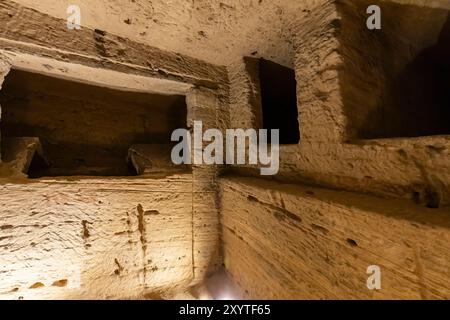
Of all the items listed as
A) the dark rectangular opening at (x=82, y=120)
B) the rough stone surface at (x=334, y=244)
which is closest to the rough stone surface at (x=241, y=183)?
the rough stone surface at (x=334, y=244)

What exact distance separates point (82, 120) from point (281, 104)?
3434 mm

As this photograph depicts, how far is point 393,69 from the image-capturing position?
7.34ft

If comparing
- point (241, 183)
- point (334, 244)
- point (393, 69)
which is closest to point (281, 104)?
point (393, 69)

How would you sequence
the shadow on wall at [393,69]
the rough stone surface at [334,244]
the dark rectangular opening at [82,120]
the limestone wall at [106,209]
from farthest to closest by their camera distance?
the dark rectangular opening at [82,120] → the limestone wall at [106,209] → the shadow on wall at [393,69] → the rough stone surface at [334,244]

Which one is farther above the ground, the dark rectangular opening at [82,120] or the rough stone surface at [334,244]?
the dark rectangular opening at [82,120]

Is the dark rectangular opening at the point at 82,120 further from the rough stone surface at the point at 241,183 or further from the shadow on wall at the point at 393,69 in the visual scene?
the shadow on wall at the point at 393,69

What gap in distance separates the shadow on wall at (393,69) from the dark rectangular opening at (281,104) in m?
1.48

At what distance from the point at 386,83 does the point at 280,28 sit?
1169 millimetres

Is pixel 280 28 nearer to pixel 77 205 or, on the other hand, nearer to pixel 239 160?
pixel 239 160

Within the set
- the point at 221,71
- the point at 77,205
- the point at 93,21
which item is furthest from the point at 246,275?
the point at 93,21

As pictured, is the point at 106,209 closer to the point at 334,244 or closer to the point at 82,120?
the point at 82,120

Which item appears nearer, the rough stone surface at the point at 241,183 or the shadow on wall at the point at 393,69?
the rough stone surface at the point at 241,183

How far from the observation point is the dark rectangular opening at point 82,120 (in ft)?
9.52

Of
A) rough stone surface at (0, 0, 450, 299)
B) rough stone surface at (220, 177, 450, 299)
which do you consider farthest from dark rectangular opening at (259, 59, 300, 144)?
rough stone surface at (220, 177, 450, 299)
